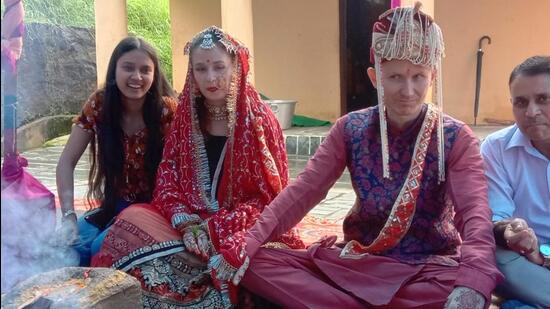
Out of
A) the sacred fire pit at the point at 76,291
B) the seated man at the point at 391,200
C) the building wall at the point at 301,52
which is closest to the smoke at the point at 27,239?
the sacred fire pit at the point at 76,291

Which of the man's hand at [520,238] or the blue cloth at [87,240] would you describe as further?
the blue cloth at [87,240]

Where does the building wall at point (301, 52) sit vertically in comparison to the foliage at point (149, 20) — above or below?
below

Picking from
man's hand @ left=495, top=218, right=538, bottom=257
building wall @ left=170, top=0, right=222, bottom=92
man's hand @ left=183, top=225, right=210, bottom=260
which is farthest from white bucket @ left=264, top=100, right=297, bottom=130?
man's hand @ left=495, top=218, right=538, bottom=257

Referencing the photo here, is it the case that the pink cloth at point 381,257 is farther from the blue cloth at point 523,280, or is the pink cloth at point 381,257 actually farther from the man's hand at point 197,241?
the man's hand at point 197,241

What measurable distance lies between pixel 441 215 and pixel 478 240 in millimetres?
426

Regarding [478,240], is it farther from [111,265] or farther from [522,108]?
[111,265]

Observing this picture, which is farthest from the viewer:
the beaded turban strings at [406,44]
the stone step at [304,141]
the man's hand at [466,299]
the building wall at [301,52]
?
the building wall at [301,52]

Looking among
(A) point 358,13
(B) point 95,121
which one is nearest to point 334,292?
(B) point 95,121

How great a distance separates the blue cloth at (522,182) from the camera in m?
2.78

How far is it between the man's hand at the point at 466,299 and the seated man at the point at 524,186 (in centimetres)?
26

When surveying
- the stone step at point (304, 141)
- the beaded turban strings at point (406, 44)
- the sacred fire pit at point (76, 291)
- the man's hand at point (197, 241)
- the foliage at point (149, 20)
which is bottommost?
the stone step at point (304, 141)

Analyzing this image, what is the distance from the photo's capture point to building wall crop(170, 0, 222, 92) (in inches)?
424

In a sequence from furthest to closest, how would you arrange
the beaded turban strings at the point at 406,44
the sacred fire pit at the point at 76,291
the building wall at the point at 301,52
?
the building wall at the point at 301,52 < the beaded turban strings at the point at 406,44 < the sacred fire pit at the point at 76,291

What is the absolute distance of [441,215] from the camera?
2.87 meters
